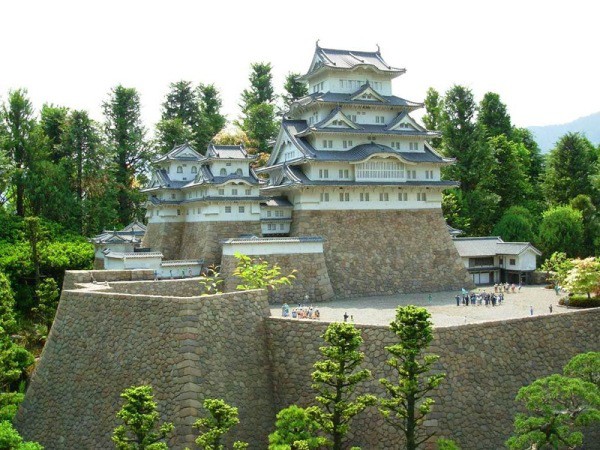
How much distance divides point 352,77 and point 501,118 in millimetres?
23824

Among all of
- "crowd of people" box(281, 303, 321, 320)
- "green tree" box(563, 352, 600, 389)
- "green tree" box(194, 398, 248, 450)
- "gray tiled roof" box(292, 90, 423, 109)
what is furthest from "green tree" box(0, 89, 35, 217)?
"green tree" box(563, 352, 600, 389)

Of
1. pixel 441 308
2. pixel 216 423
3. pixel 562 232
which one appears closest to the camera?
pixel 216 423

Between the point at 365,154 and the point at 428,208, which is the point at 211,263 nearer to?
the point at 365,154

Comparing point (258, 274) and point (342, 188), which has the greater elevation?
point (342, 188)

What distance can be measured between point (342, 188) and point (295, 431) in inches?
693

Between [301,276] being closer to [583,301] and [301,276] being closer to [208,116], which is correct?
[583,301]

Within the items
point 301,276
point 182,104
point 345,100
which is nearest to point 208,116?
point 182,104

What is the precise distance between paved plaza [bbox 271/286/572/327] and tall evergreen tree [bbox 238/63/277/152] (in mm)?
23551

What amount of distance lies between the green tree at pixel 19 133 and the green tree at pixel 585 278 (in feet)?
112

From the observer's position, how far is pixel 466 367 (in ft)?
62.3

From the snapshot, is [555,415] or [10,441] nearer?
[555,415]

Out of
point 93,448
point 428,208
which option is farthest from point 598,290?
point 93,448

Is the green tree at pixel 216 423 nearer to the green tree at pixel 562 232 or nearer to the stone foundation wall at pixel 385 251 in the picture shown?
the stone foundation wall at pixel 385 251

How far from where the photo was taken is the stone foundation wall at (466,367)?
1825cm
